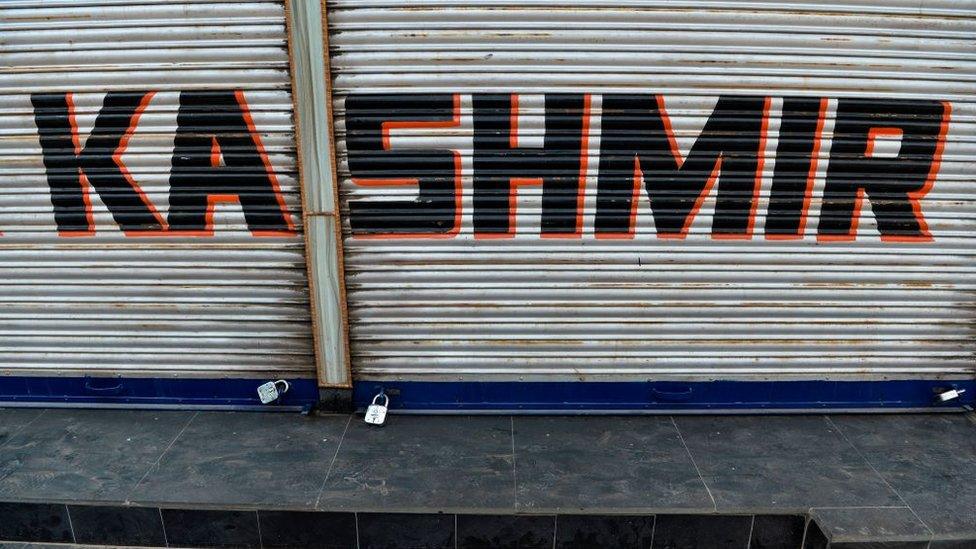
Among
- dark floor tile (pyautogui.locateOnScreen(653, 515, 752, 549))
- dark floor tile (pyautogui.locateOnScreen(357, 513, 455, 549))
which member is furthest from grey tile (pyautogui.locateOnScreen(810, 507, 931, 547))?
dark floor tile (pyautogui.locateOnScreen(357, 513, 455, 549))

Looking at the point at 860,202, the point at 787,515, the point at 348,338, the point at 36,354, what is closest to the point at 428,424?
the point at 348,338

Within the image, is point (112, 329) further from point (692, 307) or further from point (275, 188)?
point (692, 307)

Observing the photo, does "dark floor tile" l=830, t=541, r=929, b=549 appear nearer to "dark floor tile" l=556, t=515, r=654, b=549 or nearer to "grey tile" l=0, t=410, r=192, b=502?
"dark floor tile" l=556, t=515, r=654, b=549

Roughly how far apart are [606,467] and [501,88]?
275 cm

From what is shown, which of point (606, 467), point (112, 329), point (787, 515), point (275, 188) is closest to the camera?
point (787, 515)

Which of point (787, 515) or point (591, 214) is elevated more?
point (591, 214)

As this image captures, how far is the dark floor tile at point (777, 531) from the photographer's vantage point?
3498 millimetres

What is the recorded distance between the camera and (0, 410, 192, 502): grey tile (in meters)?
3.67

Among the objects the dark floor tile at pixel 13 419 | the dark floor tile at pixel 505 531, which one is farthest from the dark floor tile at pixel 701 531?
the dark floor tile at pixel 13 419

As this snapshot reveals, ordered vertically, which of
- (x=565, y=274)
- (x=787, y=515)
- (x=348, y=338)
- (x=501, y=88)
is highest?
(x=501, y=88)

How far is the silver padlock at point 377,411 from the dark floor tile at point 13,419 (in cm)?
265

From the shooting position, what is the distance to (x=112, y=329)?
4.54m

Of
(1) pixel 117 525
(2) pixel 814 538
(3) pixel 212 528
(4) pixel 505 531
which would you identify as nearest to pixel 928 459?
(2) pixel 814 538

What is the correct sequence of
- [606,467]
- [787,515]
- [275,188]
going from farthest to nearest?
[275,188]
[606,467]
[787,515]
